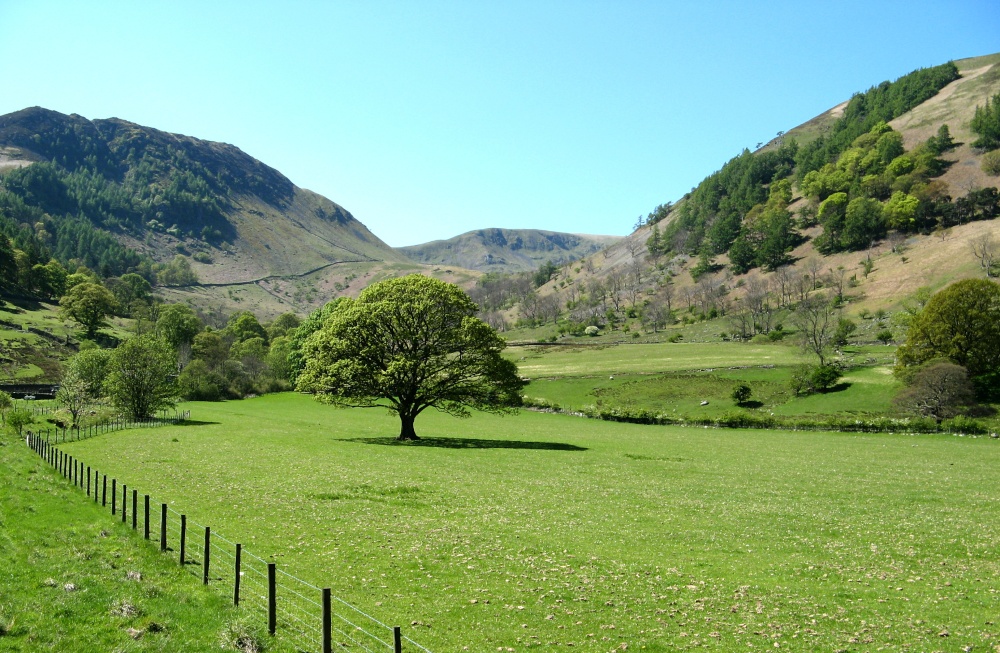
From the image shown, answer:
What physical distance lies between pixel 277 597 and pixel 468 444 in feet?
138

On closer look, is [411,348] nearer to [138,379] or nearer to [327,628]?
[138,379]

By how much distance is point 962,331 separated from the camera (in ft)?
279

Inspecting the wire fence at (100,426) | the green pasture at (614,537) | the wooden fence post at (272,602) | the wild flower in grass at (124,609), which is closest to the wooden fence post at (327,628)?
the wooden fence post at (272,602)

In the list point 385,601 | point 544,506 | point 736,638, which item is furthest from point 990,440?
point 385,601

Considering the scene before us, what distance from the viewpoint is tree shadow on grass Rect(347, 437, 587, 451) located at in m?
56.1

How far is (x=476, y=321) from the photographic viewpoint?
58188 mm

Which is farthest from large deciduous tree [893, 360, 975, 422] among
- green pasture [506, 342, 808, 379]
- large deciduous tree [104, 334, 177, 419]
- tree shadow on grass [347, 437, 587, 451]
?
large deciduous tree [104, 334, 177, 419]

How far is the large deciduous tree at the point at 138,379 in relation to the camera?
7644 centimetres

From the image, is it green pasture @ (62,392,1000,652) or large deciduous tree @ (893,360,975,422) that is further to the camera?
large deciduous tree @ (893,360,975,422)

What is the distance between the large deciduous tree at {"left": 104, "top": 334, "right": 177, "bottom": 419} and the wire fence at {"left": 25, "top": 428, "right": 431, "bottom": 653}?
60963 mm

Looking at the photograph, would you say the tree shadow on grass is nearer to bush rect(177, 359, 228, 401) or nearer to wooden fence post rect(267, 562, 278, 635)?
wooden fence post rect(267, 562, 278, 635)

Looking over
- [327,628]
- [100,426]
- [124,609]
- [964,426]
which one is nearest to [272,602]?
[327,628]

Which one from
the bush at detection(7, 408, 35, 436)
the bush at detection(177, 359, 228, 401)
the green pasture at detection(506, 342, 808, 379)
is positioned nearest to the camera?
the bush at detection(7, 408, 35, 436)

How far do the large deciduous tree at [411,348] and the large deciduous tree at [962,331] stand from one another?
64471 mm
